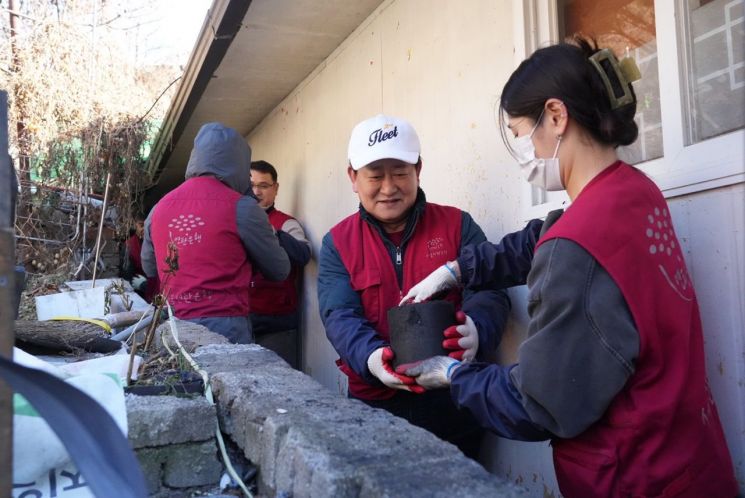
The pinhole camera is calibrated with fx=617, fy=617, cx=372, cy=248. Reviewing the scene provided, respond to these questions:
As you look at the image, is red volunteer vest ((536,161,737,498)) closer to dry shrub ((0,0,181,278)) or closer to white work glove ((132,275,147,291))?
white work glove ((132,275,147,291))

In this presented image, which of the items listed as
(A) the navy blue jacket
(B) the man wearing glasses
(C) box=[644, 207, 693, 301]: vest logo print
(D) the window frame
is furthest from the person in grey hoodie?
(C) box=[644, 207, 693, 301]: vest logo print

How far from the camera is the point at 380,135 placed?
2.60m

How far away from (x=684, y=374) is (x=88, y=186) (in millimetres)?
7842

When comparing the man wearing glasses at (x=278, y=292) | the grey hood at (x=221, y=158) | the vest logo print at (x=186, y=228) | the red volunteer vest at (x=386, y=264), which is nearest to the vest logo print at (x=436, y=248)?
the red volunteer vest at (x=386, y=264)

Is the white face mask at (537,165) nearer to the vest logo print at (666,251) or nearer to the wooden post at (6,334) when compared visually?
the vest logo print at (666,251)

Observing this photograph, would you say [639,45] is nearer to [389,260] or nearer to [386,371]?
[389,260]

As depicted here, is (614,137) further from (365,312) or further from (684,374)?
(365,312)

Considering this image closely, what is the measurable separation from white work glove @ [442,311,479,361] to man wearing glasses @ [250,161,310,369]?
288 centimetres

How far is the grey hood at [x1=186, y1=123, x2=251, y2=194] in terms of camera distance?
384cm

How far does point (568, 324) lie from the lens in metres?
1.29

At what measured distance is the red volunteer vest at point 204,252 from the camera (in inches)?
138

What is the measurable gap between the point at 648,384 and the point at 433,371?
2.17 feet

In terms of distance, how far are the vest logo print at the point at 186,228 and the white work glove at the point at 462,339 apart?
192 cm

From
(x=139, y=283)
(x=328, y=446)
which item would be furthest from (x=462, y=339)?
(x=139, y=283)
